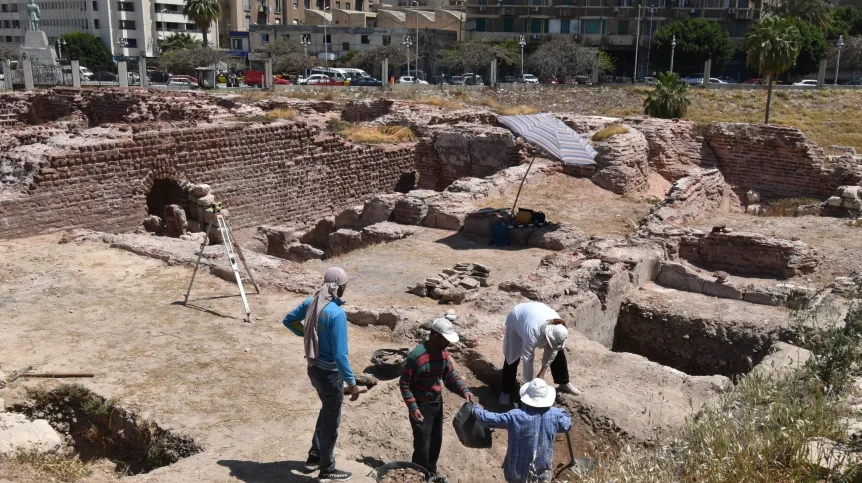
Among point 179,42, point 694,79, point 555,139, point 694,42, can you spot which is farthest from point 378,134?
point 179,42

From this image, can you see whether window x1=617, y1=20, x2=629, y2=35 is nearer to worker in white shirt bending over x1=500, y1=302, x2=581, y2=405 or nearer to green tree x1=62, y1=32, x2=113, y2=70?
green tree x1=62, y1=32, x2=113, y2=70

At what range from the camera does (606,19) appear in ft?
210

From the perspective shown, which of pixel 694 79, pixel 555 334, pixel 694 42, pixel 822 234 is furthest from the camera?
pixel 694 42

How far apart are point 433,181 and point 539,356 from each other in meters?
13.2

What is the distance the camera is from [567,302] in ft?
31.4

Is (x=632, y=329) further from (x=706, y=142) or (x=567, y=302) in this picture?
(x=706, y=142)

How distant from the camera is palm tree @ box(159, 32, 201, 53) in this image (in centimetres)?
6488

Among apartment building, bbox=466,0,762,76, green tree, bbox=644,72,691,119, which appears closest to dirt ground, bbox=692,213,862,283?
green tree, bbox=644,72,691,119

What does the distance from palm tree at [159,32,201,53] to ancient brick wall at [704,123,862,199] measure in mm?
51144

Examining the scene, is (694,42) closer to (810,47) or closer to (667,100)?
(810,47)

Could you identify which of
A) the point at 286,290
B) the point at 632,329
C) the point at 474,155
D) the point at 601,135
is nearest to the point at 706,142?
the point at 601,135

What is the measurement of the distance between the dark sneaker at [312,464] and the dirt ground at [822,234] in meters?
8.92

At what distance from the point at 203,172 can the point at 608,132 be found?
9748 mm

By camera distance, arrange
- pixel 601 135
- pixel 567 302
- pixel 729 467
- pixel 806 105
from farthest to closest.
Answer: pixel 806 105, pixel 601 135, pixel 567 302, pixel 729 467
